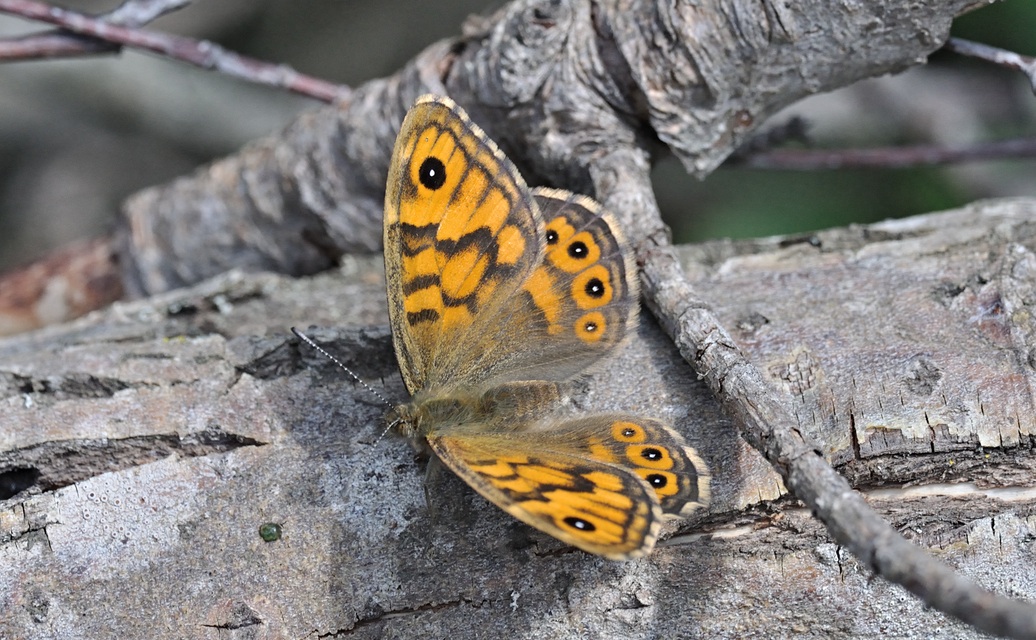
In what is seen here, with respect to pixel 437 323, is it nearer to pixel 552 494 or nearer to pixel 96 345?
pixel 552 494

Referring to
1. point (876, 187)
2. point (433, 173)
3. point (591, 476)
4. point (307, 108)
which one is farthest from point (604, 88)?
point (307, 108)

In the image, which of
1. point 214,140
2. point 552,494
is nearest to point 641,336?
point 552,494

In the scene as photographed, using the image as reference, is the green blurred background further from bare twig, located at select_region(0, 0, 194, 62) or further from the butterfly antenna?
the butterfly antenna

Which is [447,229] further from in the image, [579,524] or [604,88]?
[579,524]

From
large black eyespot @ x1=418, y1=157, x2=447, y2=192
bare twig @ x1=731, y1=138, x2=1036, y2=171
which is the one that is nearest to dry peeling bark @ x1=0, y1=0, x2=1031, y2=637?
large black eyespot @ x1=418, y1=157, x2=447, y2=192

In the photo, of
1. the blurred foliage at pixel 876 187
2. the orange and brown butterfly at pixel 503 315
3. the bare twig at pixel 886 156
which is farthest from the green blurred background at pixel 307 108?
the orange and brown butterfly at pixel 503 315
